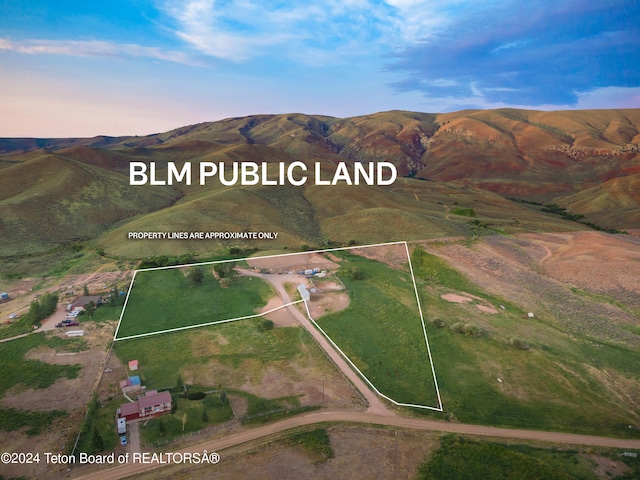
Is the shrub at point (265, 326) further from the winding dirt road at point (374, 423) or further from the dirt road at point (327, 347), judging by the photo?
the winding dirt road at point (374, 423)

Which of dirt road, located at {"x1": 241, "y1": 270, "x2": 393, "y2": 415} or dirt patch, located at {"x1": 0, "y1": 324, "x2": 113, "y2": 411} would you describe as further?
dirt patch, located at {"x1": 0, "y1": 324, "x2": 113, "y2": 411}

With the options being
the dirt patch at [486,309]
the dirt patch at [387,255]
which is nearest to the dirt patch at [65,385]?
the dirt patch at [387,255]

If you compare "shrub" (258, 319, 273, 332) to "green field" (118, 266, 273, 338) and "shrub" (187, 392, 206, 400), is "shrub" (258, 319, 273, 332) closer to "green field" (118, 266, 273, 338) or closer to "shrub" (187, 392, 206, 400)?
"green field" (118, 266, 273, 338)

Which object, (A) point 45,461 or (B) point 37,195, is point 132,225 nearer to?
(B) point 37,195

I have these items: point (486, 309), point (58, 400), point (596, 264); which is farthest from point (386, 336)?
point (596, 264)

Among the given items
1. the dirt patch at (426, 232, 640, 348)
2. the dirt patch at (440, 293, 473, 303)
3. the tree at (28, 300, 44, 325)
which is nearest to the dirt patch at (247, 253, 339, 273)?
the dirt patch at (440, 293, 473, 303)

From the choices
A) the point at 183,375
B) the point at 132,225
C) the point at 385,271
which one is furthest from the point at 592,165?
the point at 183,375
